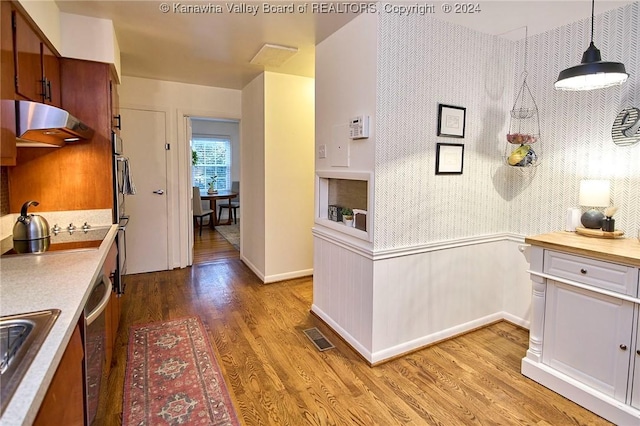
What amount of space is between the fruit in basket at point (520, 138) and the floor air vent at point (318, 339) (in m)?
2.07

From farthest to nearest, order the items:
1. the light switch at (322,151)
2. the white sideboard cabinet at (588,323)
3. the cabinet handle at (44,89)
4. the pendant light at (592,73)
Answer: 1. the light switch at (322,151)
2. the cabinet handle at (44,89)
3. the white sideboard cabinet at (588,323)
4. the pendant light at (592,73)

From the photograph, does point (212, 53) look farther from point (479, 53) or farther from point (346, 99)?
point (479, 53)

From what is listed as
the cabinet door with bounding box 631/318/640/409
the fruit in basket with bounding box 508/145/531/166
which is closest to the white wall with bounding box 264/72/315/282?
the fruit in basket with bounding box 508/145/531/166

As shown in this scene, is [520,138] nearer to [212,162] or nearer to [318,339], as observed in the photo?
[318,339]

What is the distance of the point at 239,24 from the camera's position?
2666 millimetres

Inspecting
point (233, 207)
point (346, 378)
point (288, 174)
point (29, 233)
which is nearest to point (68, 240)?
point (29, 233)

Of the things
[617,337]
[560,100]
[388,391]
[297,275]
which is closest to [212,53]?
[297,275]

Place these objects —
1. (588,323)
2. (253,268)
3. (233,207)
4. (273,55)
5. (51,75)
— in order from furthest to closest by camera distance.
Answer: (233,207)
(253,268)
(273,55)
(51,75)
(588,323)

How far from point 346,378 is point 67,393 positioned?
62.2 inches

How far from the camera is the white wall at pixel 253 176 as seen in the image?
13.5ft

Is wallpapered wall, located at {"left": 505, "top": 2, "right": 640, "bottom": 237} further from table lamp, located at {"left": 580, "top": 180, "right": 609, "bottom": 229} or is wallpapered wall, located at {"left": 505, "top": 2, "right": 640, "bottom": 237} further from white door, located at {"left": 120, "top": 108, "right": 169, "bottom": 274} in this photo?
white door, located at {"left": 120, "top": 108, "right": 169, "bottom": 274}

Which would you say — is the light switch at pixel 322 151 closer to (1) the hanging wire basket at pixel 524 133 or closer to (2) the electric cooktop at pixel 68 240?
(1) the hanging wire basket at pixel 524 133

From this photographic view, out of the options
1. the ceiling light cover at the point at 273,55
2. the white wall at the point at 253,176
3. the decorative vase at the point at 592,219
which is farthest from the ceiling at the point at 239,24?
the decorative vase at the point at 592,219

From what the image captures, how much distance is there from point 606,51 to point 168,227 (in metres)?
4.57
